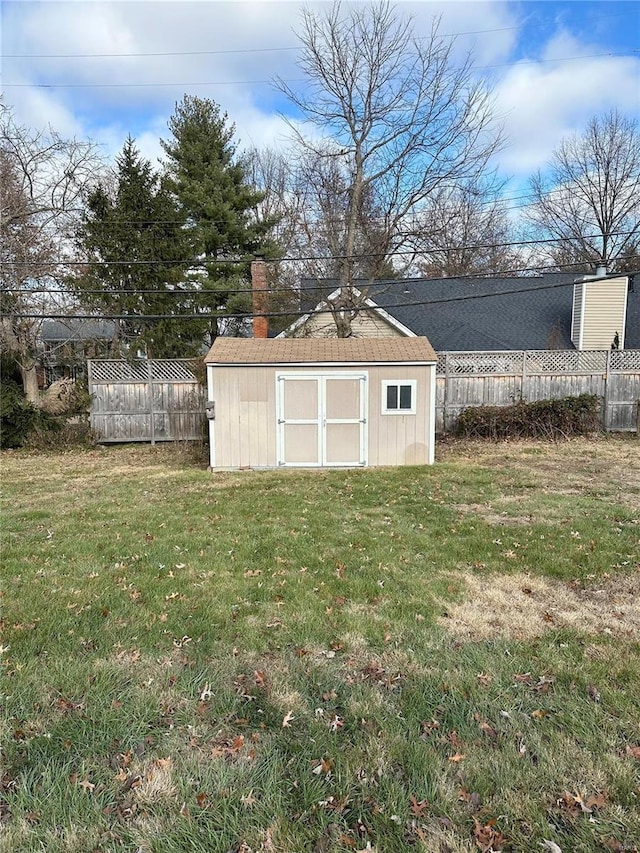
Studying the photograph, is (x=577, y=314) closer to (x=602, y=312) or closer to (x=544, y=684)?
(x=602, y=312)

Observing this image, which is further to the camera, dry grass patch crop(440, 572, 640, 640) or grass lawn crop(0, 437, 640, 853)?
dry grass patch crop(440, 572, 640, 640)

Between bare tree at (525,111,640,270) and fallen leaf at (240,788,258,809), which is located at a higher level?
bare tree at (525,111,640,270)

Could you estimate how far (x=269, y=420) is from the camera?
882 cm

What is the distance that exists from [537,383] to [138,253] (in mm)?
12030

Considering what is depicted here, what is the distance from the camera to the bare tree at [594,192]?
22391mm

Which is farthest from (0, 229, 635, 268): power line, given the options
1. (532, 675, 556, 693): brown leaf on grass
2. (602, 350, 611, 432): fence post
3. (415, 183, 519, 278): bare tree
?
(532, 675, 556, 693): brown leaf on grass

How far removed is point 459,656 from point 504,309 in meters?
14.8

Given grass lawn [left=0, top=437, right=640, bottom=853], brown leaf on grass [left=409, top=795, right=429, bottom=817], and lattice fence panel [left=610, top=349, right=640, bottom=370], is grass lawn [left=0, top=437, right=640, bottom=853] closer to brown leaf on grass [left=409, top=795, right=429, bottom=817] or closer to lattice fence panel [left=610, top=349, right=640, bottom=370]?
brown leaf on grass [left=409, top=795, right=429, bottom=817]

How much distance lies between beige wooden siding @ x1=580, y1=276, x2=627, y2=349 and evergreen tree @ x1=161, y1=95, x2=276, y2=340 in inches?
402

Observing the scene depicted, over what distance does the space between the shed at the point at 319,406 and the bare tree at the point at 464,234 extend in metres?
3.45

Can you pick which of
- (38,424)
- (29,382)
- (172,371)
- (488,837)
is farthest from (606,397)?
(29,382)

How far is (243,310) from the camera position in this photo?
1759 centimetres

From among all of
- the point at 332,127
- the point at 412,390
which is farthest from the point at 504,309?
the point at 412,390

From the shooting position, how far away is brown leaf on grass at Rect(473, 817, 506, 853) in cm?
171
